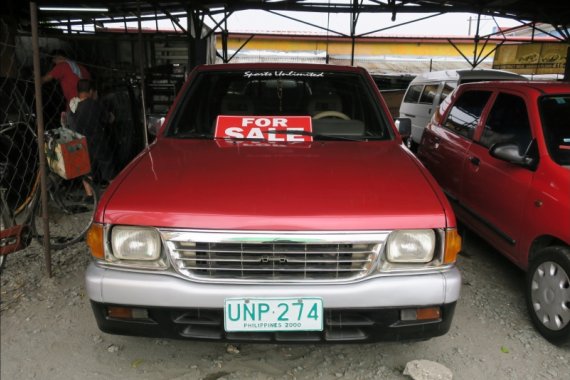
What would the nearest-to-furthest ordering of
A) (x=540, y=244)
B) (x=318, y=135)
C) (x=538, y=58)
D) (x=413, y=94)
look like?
(x=540, y=244) → (x=318, y=135) → (x=413, y=94) → (x=538, y=58)

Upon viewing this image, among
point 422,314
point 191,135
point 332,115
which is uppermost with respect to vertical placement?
point 332,115

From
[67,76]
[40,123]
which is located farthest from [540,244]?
[67,76]

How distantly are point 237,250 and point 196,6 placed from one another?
30.3 ft

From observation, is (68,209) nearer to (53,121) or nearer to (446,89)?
(53,121)

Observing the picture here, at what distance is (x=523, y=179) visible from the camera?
10.1 feet

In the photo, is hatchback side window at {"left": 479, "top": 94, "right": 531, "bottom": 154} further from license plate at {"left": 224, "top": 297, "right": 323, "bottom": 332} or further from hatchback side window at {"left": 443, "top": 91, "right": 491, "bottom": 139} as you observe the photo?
license plate at {"left": 224, "top": 297, "right": 323, "bottom": 332}

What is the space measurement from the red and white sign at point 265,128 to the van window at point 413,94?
7.36 m

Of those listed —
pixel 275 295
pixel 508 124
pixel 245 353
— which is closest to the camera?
pixel 275 295

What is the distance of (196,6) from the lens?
996 centimetres

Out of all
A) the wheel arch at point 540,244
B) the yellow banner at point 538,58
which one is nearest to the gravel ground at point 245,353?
the wheel arch at point 540,244

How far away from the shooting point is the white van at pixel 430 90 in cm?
834

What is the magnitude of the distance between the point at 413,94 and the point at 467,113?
611cm

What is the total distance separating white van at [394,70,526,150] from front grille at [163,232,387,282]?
21.6ft

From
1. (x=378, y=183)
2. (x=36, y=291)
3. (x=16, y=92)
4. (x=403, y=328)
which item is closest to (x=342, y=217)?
(x=378, y=183)
